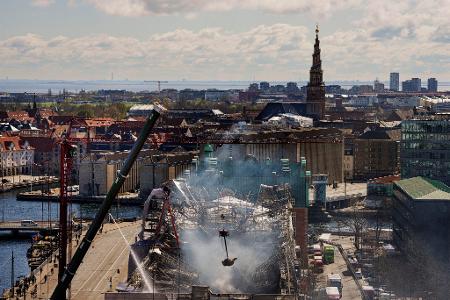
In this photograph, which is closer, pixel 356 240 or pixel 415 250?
pixel 415 250

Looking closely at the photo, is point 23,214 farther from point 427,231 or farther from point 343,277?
point 427,231

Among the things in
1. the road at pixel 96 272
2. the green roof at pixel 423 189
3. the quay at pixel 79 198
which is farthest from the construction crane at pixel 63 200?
the quay at pixel 79 198

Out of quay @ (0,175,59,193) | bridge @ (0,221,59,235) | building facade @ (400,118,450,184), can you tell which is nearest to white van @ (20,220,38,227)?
bridge @ (0,221,59,235)

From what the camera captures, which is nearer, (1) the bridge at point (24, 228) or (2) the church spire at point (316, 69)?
(1) the bridge at point (24, 228)

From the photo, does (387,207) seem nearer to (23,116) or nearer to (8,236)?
(8,236)

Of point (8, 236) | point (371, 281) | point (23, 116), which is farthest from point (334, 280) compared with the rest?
point (23, 116)

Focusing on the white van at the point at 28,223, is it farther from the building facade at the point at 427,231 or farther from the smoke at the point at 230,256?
the smoke at the point at 230,256
